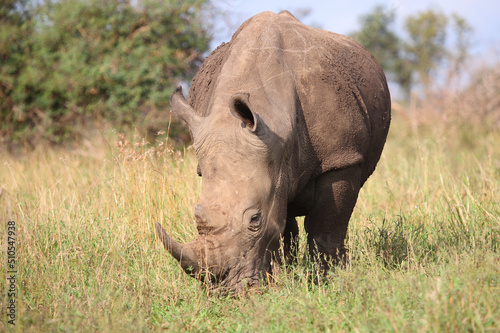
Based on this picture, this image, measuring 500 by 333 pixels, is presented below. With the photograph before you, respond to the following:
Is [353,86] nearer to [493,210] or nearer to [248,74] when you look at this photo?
[248,74]

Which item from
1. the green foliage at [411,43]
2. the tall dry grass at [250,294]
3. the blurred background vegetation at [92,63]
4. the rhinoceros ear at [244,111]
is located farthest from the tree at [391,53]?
the rhinoceros ear at [244,111]

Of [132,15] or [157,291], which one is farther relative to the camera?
[132,15]

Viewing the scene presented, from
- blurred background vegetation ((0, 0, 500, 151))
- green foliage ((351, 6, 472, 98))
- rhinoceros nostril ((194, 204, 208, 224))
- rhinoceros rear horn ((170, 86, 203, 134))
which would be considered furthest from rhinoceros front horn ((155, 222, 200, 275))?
green foliage ((351, 6, 472, 98))

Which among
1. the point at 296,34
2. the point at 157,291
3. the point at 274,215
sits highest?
the point at 296,34

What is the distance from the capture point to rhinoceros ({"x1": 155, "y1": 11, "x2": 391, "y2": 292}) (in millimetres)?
3717

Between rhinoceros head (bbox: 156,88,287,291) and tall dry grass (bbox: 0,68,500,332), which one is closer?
tall dry grass (bbox: 0,68,500,332)

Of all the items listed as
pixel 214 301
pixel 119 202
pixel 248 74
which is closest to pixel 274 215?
pixel 214 301

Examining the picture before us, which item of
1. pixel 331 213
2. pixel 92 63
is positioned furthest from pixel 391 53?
pixel 331 213

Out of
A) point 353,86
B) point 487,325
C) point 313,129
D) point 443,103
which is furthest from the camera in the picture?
point 443,103

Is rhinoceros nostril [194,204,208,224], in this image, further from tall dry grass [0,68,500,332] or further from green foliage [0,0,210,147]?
green foliage [0,0,210,147]

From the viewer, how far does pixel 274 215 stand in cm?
388

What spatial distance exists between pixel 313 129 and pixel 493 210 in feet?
7.73

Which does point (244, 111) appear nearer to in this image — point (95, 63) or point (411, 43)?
point (95, 63)

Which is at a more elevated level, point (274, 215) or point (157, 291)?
point (274, 215)
